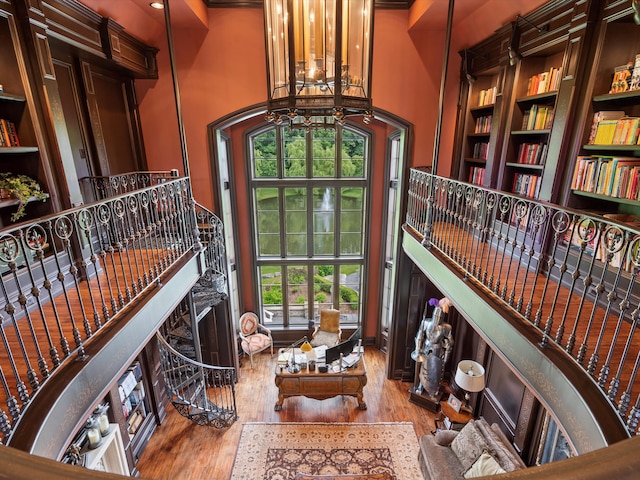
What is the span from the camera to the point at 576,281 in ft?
10.5

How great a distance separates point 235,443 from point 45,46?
5.62 meters

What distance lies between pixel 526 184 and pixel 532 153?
36cm

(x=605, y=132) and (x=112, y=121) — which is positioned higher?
(x=112, y=121)

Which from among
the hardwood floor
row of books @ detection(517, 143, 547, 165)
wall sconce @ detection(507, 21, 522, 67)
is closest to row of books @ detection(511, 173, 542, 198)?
row of books @ detection(517, 143, 547, 165)

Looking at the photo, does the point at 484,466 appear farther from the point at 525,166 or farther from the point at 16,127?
the point at 16,127

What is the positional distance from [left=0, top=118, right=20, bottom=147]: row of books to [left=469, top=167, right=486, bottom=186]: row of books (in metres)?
5.42

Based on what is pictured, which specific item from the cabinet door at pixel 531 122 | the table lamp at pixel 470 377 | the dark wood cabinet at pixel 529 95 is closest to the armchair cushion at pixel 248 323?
the table lamp at pixel 470 377

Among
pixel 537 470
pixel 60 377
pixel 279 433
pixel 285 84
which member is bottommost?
pixel 279 433

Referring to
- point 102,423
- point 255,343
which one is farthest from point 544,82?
point 255,343

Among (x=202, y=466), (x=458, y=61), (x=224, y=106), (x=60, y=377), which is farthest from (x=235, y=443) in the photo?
(x=458, y=61)

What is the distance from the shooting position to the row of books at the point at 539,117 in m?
3.89

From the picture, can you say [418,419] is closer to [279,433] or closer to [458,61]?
[279,433]

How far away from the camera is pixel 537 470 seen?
341 mm

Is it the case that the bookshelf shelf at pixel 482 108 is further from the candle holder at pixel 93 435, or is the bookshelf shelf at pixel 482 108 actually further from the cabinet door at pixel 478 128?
Answer: the candle holder at pixel 93 435
